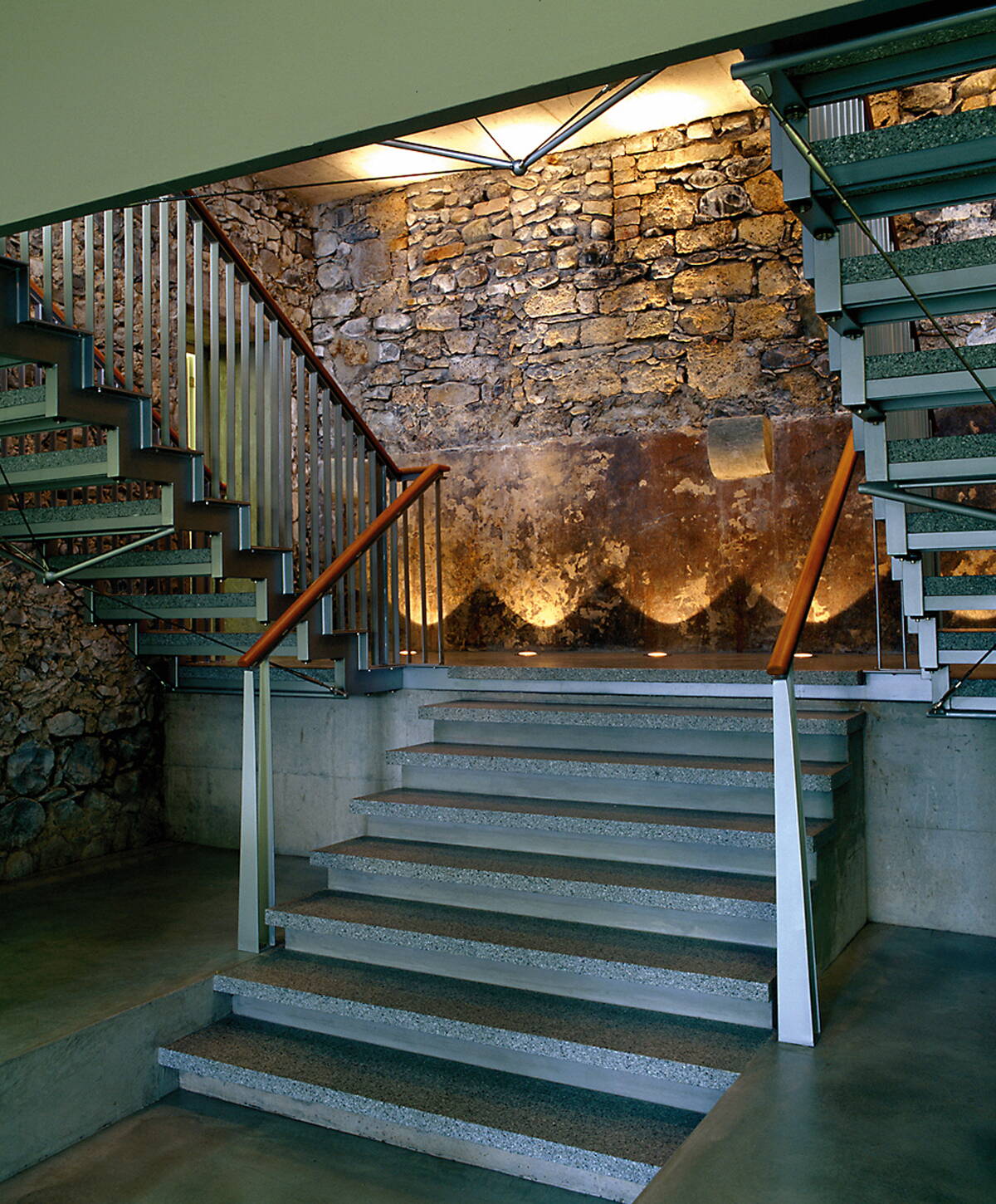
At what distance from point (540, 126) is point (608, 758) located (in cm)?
438

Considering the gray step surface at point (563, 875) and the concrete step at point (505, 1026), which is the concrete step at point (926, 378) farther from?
the concrete step at point (505, 1026)

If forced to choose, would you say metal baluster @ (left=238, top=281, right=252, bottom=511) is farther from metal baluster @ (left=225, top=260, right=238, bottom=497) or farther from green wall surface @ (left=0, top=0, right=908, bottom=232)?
green wall surface @ (left=0, top=0, right=908, bottom=232)

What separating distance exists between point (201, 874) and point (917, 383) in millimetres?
3983

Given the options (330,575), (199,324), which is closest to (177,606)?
(330,575)

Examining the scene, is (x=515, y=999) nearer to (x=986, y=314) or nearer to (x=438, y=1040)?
(x=438, y=1040)

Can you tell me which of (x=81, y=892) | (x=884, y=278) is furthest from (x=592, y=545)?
(x=884, y=278)

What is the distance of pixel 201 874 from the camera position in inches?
198

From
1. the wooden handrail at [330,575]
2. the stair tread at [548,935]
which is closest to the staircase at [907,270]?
the stair tread at [548,935]

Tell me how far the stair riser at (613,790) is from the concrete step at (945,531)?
97cm

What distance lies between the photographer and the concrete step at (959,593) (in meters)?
3.45

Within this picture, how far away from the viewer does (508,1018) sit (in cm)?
316

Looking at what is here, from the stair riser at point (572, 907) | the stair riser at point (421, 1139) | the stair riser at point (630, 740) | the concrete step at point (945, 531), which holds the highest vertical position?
the concrete step at point (945, 531)

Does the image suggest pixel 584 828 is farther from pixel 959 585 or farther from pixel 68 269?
pixel 68 269

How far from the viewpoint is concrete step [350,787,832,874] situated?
3.55 metres
